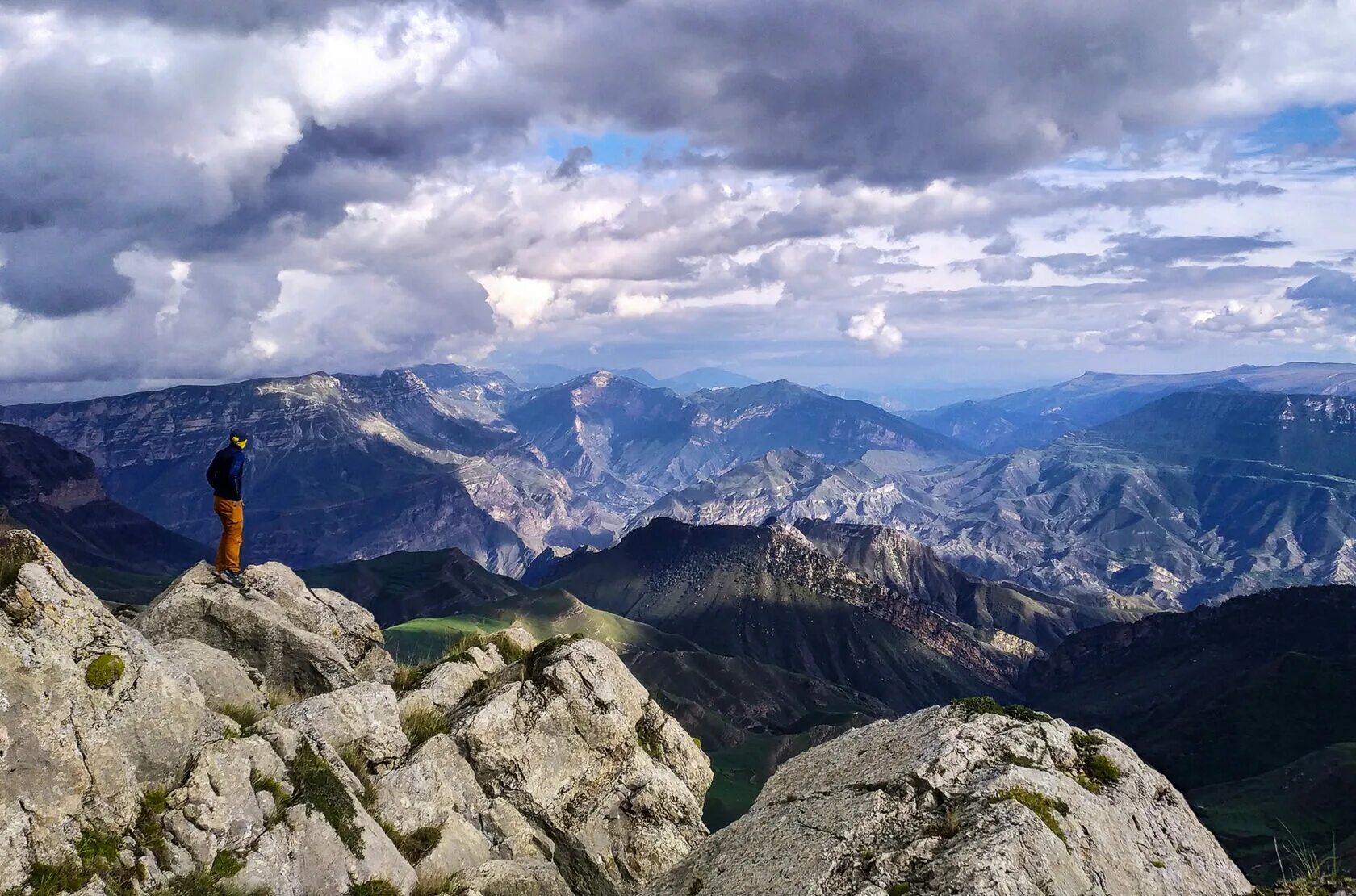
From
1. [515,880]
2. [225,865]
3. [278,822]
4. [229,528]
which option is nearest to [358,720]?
[278,822]

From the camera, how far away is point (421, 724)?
70.7ft

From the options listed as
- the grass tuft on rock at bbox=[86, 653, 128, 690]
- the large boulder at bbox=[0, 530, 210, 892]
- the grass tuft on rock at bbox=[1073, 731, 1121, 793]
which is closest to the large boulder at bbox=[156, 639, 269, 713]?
the large boulder at bbox=[0, 530, 210, 892]

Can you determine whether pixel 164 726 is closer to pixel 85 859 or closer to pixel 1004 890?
pixel 85 859

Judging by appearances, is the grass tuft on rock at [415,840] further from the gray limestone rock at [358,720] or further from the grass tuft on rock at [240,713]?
the grass tuft on rock at [240,713]

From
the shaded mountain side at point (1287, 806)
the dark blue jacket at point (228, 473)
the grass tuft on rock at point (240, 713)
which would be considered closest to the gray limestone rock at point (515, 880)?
the grass tuft on rock at point (240, 713)

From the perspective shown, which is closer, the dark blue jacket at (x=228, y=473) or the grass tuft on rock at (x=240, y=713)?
the grass tuft on rock at (x=240, y=713)

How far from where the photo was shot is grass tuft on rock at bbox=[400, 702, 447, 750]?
2078 cm

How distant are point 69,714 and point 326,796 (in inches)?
192

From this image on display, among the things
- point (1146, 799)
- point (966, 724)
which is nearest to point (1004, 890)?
point (966, 724)

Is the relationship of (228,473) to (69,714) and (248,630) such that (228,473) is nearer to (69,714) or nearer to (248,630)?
(248,630)

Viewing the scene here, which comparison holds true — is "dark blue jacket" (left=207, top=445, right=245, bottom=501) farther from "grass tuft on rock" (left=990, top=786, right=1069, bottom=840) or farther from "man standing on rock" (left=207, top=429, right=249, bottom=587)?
"grass tuft on rock" (left=990, top=786, right=1069, bottom=840)

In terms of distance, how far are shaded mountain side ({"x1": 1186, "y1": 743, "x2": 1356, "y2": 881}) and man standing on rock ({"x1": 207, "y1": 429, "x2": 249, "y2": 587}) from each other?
533 feet

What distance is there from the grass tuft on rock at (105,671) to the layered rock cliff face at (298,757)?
0.13 ft

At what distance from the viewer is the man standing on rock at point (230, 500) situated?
23562 millimetres
